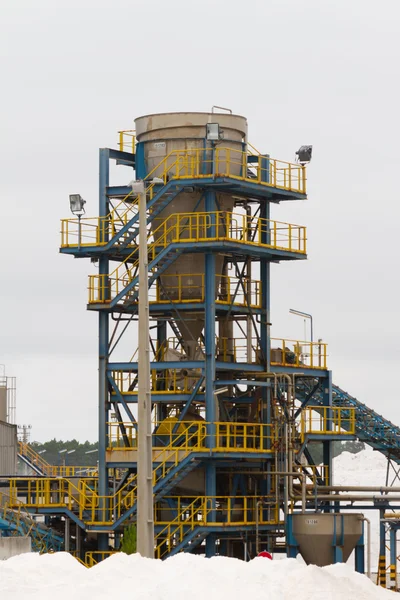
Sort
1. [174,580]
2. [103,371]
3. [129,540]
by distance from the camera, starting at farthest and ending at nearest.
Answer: [103,371] → [129,540] → [174,580]

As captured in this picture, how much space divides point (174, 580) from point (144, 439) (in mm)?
7601

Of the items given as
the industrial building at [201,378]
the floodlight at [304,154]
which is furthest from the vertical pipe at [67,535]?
the floodlight at [304,154]

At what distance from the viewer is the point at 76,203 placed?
64.8 metres

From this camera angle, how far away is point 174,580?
112 ft

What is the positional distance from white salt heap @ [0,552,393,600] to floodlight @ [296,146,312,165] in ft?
98.2

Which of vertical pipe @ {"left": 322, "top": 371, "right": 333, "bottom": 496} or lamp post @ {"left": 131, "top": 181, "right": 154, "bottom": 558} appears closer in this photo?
lamp post @ {"left": 131, "top": 181, "right": 154, "bottom": 558}

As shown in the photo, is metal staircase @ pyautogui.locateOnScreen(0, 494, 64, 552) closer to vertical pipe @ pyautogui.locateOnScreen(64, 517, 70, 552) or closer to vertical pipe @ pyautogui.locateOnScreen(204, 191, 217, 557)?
vertical pipe @ pyautogui.locateOnScreen(64, 517, 70, 552)

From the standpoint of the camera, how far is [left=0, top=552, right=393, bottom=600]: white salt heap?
3253cm

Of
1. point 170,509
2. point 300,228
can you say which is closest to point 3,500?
point 170,509

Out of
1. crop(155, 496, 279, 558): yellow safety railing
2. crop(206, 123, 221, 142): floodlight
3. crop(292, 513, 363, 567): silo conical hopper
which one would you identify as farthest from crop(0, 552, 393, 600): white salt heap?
crop(206, 123, 221, 142): floodlight

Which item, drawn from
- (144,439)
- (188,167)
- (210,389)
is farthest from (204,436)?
(144,439)

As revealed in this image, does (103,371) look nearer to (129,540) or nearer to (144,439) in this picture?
(129,540)

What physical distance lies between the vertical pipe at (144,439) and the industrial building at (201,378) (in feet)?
62.0

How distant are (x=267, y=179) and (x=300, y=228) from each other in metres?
2.46
